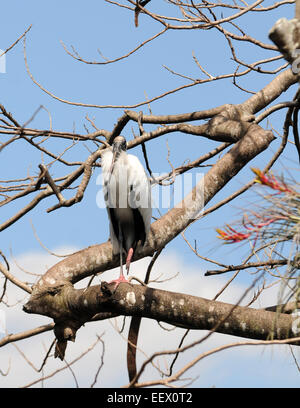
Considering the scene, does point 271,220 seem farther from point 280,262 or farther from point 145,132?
point 145,132

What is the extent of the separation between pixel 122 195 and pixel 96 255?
0.68 m

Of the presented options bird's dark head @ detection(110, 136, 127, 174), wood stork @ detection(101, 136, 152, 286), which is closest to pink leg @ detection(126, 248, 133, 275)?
wood stork @ detection(101, 136, 152, 286)

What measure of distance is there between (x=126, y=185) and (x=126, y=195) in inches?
3.3

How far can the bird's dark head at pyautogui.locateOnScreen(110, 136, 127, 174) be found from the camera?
5031mm

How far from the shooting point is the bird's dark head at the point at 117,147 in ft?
16.5

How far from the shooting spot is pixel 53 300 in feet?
14.7

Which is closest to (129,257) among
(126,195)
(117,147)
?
(126,195)

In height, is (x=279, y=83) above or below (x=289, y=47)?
above

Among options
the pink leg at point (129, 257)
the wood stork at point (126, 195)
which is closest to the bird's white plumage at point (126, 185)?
the wood stork at point (126, 195)

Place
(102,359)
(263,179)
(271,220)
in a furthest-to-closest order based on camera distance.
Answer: (102,359) < (271,220) < (263,179)

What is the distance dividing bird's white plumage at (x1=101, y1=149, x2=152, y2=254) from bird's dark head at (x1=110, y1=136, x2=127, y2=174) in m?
0.03

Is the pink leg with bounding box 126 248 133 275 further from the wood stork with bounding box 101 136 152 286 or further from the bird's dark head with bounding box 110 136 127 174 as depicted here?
the bird's dark head with bounding box 110 136 127 174
